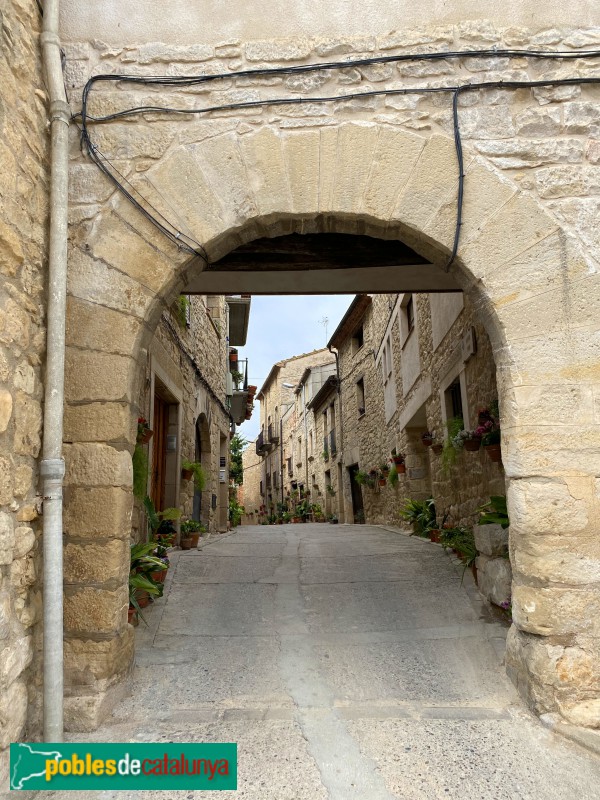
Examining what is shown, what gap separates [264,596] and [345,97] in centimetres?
326

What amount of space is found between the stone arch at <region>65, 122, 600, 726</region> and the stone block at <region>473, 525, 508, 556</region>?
0.88 metres

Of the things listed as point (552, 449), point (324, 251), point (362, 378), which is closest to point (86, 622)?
point (552, 449)

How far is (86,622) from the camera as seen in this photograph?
2607 mm

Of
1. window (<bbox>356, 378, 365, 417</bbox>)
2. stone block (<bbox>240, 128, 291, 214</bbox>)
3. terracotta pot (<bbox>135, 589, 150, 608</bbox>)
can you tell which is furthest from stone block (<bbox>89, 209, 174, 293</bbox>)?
window (<bbox>356, 378, 365, 417</bbox>)

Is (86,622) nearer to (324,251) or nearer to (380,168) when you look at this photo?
(380,168)

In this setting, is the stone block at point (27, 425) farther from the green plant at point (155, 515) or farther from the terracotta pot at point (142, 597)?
the green plant at point (155, 515)

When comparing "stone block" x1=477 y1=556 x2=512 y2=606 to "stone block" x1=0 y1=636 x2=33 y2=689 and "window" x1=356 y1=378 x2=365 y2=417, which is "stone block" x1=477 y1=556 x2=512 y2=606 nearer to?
"stone block" x1=0 y1=636 x2=33 y2=689

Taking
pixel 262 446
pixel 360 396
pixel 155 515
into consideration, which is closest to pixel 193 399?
pixel 155 515

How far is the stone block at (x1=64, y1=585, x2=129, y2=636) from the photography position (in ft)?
8.54

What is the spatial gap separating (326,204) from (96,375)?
1449 millimetres

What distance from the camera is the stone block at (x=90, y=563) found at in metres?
2.63

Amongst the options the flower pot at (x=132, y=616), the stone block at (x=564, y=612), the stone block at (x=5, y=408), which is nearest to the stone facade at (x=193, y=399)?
the flower pot at (x=132, y=616)

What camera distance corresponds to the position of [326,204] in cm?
294

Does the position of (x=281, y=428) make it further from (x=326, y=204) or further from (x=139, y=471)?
(x=326, y=204)
